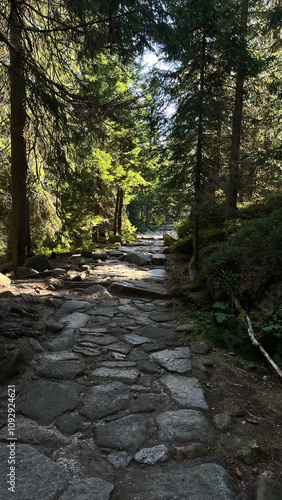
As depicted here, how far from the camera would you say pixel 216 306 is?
498 cm

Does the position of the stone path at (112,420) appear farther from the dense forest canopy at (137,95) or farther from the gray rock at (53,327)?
the dense forest canopy at (137,95)

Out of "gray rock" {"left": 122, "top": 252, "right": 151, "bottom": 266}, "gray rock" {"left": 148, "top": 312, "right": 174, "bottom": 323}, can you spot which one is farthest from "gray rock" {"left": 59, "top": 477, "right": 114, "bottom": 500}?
"gray rock" {"left": 122, "top": 252, "right": 151, "bottom": 266}

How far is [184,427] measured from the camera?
259 cm

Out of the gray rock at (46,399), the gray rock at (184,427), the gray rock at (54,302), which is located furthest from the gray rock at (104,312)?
the gray rock at (184,427)

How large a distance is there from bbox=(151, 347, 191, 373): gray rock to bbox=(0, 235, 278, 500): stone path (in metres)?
0.01

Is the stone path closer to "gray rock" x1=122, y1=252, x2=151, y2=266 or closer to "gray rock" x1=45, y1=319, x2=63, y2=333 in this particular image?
"gray rock" x1=45, y1=319, x2=63, y2=333

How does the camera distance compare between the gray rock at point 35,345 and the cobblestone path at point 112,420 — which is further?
the gray rock at point 35,345

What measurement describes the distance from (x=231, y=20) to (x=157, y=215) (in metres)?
4.80

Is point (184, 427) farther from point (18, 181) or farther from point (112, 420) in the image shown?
point (18, 181)

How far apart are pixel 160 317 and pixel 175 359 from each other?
65.6 inches

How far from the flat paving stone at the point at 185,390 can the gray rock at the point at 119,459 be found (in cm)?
83

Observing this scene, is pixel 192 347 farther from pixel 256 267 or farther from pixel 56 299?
pixel 56 299

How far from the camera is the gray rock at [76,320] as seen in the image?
15.9 feet

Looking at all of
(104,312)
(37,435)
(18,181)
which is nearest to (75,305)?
(104,312)
